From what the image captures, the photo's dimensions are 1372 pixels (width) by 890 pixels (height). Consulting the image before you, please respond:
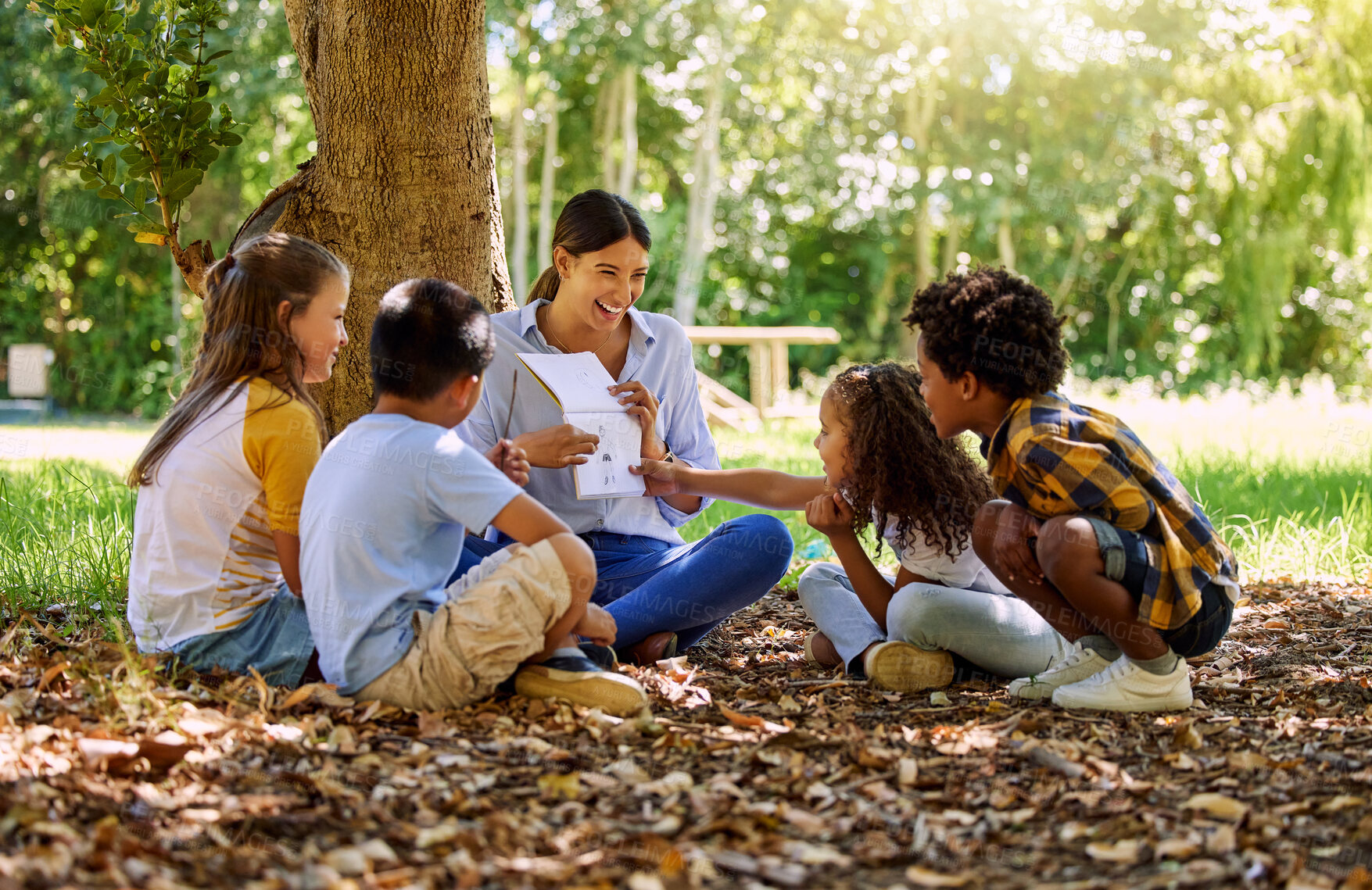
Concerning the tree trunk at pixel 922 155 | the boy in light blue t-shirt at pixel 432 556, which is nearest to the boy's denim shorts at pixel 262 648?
the boy in light blue t-shirt at pixel 432 556

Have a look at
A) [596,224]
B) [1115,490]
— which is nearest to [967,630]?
[1115,490]

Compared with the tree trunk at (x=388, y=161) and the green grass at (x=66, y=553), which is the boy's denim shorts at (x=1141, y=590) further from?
the green grass at (x=66, y=553)

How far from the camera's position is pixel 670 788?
208 cm

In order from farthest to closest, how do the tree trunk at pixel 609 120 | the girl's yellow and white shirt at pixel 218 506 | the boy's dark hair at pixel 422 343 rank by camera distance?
the tree trunk at pixel 609 120, the girl's yellow and white shirt at pixel 218 506, the boy's dark hair at pixel 422 343

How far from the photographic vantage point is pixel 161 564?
2592 millimetres

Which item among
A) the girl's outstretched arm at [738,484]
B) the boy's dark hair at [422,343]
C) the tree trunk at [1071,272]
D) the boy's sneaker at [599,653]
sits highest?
the tree trunk at [1071,272]

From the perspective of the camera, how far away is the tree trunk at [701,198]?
49.5ft

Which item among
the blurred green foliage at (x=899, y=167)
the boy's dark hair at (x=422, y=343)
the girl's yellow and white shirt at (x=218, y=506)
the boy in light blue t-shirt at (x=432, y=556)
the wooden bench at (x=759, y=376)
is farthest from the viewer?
the blurred green foliage at (x=899, y=167)

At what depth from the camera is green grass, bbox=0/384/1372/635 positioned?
3613 mm

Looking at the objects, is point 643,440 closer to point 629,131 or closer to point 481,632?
point 481,632

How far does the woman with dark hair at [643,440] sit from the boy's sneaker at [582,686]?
0.51 m

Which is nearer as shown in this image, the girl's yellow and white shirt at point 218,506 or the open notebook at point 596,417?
the girl's yellow and white shirt at point 218,506

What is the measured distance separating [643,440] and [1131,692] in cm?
151

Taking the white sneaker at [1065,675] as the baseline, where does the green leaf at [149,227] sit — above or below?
above
